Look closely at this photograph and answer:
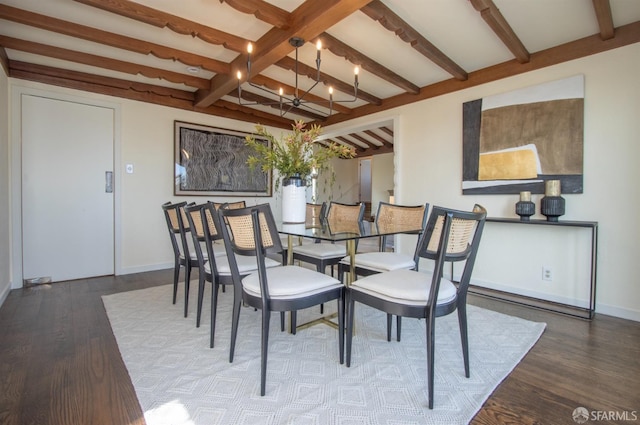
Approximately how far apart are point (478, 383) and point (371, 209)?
8022 mm

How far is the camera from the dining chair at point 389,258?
87.0 inches

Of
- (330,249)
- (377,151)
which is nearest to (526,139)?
(330,249)

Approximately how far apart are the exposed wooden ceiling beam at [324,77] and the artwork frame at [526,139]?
1.25 meters

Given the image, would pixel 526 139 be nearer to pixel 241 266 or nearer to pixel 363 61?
pixel 363 61

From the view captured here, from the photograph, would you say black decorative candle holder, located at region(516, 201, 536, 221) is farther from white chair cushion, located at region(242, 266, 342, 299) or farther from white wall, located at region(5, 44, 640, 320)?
white chair cushion, located at region(242, 266, 342, 299)

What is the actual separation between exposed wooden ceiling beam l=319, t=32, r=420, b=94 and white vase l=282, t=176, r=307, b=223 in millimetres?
1271

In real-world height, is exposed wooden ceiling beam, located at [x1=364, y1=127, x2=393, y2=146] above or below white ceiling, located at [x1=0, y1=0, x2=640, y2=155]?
above

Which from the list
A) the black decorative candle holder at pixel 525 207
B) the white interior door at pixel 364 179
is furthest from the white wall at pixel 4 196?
the white interior door at pixel 364 179

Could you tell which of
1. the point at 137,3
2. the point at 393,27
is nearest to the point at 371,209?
the point at 393,27

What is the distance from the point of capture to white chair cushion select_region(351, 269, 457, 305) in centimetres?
147

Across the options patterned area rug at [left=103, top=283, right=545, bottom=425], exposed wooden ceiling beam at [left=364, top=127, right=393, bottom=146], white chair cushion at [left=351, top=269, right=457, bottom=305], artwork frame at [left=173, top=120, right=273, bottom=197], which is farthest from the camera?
exposed wooden ceiling beam at [left=364, top=127, right=393, bottom=146]

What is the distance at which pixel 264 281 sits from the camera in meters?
1.56

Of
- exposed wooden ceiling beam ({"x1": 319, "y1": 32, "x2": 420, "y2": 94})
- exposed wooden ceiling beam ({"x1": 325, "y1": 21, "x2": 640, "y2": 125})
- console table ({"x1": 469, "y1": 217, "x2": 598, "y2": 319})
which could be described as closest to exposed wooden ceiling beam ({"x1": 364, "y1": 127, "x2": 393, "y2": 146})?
exposed wooden ceiling beam ({"x1": 325, "y1": 21, "x2": 640, "y2": 125})

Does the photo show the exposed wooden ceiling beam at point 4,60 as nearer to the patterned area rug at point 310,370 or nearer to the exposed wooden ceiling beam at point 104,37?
the exposed wooden ceiling beam at point 104,37
